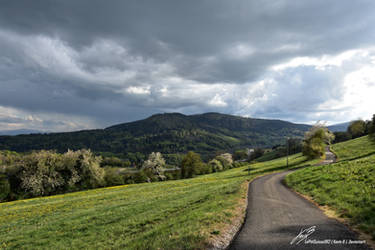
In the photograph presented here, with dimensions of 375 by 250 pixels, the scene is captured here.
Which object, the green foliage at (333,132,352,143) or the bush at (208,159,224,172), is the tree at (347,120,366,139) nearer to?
the green foliage at (333,132,352,143)

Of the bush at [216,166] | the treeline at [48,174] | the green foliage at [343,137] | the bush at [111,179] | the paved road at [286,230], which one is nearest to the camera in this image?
the paved road at [286,230]

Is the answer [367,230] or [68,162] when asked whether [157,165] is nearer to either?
[68,162]

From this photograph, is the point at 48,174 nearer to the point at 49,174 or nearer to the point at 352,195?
the point at 49,174

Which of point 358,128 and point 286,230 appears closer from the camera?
point 286,230

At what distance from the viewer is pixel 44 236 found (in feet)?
46.4

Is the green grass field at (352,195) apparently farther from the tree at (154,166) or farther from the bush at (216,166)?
the bush at (216,166)

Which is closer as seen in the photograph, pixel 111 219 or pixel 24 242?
pixel 24 242

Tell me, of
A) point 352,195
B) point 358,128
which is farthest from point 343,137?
point 352,195

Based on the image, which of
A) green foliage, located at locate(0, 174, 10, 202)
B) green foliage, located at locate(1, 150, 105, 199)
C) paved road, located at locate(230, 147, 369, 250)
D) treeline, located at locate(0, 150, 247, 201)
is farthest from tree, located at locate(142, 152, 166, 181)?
paved road, located at locate(230, 147, 369, 250)

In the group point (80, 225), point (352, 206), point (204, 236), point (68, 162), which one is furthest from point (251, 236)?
point (68, 162)

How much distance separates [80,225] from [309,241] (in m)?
16.6

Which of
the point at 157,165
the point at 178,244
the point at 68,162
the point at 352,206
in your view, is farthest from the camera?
the point at 157,165

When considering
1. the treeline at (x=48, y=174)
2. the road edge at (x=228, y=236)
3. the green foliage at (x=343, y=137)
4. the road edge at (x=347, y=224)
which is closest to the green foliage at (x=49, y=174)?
the treeline at (x=48, y=174)

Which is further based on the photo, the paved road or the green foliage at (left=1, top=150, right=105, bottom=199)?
the green foliage at (left=1, top=150, right=105, bottom=199)
